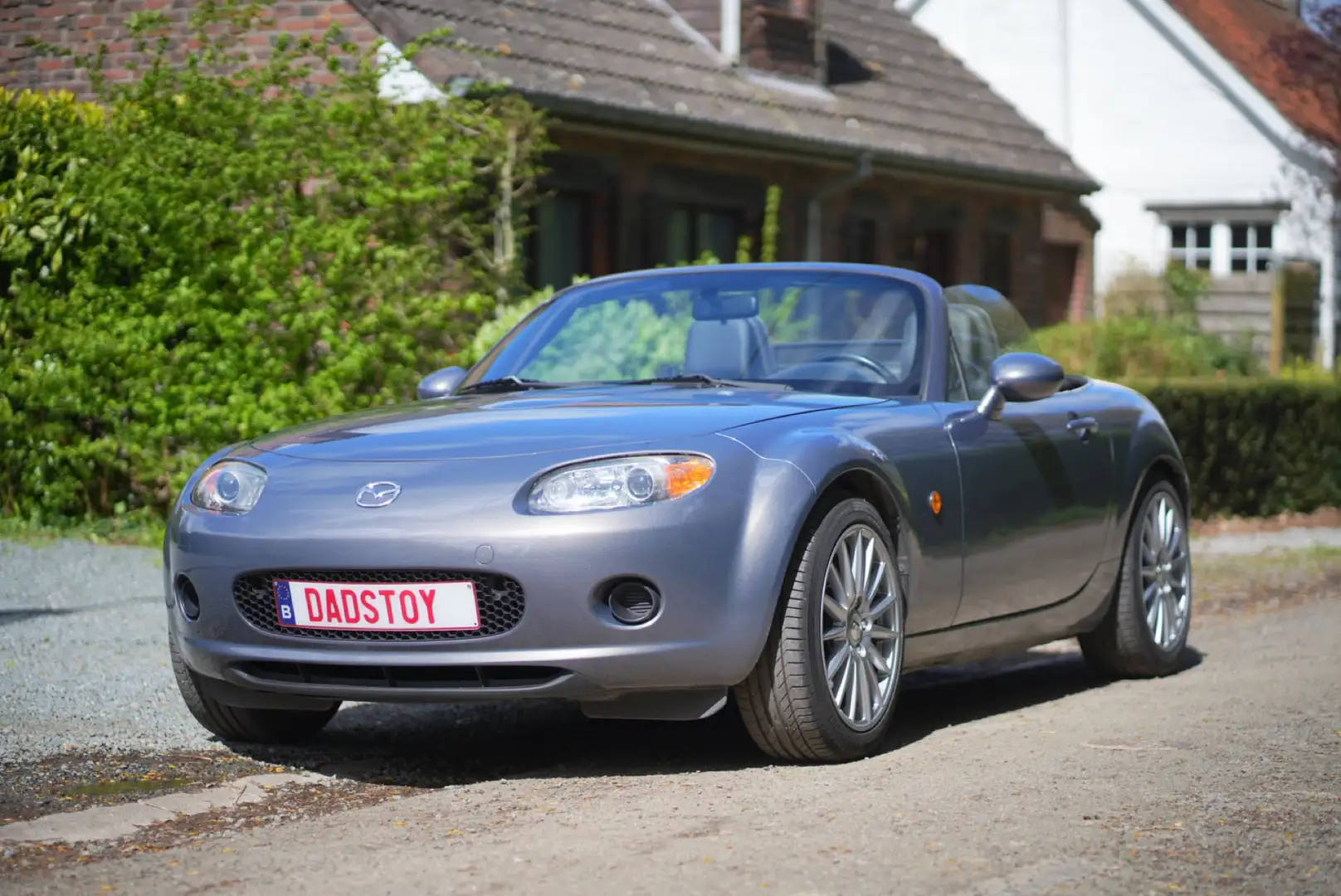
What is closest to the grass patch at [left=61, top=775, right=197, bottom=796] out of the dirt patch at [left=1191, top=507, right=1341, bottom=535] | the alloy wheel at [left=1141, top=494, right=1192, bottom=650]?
the alloy wheel at [left=1141, top=494, right=1192, bottom=650]

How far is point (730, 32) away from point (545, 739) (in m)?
14.9

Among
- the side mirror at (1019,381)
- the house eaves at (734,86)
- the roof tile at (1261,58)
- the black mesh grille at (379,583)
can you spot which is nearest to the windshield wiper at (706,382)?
the side mirror at (1019,381)

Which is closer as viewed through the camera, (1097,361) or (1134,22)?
(1097,361)


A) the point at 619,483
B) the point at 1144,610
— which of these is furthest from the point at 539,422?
the point at 1144,610

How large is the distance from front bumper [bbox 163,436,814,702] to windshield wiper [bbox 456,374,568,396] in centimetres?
122

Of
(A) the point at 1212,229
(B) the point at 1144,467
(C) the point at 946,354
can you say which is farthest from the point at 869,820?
(A) the point at 1212,229

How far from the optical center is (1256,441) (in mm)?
16125

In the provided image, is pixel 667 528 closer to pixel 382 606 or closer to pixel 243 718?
pixel 382 606

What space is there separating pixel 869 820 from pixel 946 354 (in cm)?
230

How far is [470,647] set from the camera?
5480 mm

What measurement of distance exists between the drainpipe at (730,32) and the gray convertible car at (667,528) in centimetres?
1383

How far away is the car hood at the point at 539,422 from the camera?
569 cm

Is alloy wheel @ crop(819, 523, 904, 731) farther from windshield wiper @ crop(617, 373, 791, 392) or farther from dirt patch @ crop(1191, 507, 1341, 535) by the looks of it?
dirt patch @ crop(1191, 507, 1341, 535)

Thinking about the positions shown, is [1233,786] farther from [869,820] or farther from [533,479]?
[533,479]
